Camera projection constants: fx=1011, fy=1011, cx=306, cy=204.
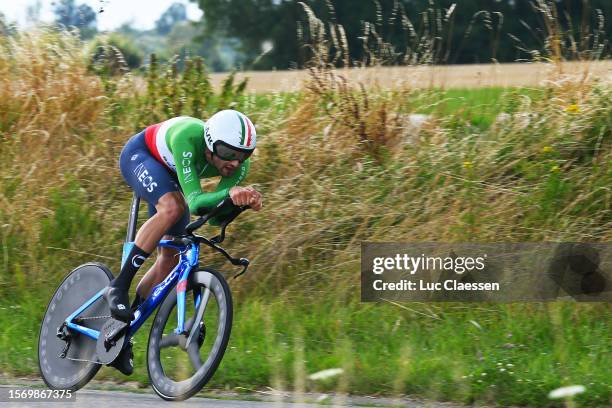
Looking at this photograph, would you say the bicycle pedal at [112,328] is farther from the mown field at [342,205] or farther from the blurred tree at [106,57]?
the blurred tree at [106,57]

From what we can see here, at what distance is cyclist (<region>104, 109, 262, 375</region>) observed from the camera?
226 inches

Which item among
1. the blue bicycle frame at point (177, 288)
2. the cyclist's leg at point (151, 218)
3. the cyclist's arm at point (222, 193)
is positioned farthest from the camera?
the cyclist's leg at point (151, 218)

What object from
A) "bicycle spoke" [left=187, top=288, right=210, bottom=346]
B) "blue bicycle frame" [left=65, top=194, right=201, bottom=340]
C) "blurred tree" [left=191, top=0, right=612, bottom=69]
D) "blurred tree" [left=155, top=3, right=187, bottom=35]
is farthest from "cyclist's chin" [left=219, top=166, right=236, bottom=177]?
"blurred tree" [left=155, top=3, right=187, bottom=35]

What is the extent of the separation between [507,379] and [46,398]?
2.85m

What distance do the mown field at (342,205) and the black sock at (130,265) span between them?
2.84 ft

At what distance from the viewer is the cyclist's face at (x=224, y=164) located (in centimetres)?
591

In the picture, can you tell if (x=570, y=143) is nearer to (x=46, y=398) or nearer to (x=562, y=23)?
(x=562, y=23)

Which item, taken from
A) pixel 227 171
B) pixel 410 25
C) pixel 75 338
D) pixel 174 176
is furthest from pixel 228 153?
pixel 410 25

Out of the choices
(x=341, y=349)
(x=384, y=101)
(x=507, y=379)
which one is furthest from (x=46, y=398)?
(x=384, y=101)

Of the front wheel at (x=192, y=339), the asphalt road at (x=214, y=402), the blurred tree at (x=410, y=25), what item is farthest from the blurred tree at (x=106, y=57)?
the front wheel at (x=192, y=339)

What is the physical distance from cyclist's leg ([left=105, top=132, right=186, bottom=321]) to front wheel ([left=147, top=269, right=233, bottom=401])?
26 centimetres

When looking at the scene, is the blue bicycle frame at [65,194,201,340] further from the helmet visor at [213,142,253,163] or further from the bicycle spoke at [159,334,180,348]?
the helmet visor at [213,142,253,163]

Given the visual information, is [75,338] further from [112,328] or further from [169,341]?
[169,341]

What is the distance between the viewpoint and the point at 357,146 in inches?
384
